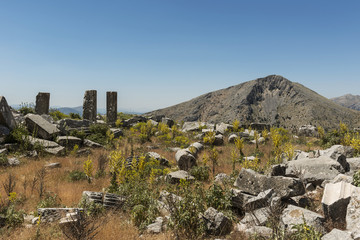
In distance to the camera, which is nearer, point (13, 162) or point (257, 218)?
point (257, 218)

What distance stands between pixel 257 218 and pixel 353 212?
6.59 feet

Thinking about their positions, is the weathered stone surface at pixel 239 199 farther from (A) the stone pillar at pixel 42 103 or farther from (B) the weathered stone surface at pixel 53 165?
(A) the stone pillar at pixel 42 103

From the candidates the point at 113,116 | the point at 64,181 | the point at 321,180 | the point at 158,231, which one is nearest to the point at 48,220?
the point at 158,231

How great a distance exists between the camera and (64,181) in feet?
28.4

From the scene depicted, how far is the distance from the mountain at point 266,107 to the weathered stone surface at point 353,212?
199 feet

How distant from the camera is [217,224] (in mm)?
5207

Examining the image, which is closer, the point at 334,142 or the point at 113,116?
the point at 334,142

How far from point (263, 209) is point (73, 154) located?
10.8 metres

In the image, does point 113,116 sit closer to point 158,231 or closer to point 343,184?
point 158,231

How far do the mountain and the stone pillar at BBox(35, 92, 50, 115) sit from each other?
156 ft

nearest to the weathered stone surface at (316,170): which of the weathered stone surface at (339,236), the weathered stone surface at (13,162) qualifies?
the weathered stone surface at (339,236)

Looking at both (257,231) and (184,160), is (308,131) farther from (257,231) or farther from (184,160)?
(257,231)

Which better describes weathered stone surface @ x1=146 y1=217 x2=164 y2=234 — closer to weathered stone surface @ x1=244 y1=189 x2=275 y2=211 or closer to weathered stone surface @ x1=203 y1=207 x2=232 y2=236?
weathered stone surface @ x1=203 y1=207 x2=232 y2=236

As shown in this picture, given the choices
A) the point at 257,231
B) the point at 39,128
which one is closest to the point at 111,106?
the point at 39,128
